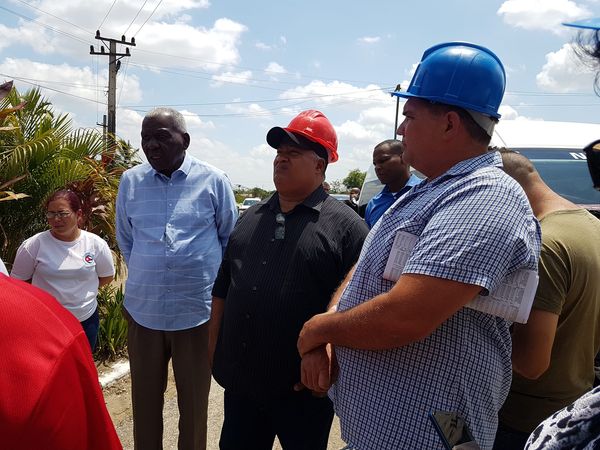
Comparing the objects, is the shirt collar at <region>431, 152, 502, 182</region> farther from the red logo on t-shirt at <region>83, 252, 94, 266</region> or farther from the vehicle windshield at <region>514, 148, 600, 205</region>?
the red logo on t-shirt at <region>83, 252, 94, 266</region>

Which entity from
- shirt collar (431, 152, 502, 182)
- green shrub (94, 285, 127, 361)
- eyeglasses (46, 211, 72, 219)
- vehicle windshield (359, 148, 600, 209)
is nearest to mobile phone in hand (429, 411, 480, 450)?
shirt collar (431, 152, 502, 182)

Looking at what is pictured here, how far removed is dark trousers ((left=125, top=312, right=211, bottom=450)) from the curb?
145cm

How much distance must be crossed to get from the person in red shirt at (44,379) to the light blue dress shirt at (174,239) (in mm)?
1942

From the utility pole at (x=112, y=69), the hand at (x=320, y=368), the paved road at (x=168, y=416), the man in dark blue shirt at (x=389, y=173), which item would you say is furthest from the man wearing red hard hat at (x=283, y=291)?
the utility pole at (x=112, y=69)

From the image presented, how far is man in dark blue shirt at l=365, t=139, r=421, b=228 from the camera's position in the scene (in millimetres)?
4465

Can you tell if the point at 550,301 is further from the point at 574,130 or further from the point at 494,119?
Answer: the point at 574,130

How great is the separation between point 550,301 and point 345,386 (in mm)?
771

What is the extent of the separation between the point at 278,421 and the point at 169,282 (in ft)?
3.67

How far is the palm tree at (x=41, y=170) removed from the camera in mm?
4664

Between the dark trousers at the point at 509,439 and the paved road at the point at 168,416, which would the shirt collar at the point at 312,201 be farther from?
the paved road at the point at 168,416

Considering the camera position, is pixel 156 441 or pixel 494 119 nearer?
pixel 494 119

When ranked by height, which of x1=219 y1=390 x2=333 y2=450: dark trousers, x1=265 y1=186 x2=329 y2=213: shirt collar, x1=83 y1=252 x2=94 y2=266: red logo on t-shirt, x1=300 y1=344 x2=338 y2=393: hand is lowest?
x1=219 y1=390 x2=333 y2=450: dark trousers

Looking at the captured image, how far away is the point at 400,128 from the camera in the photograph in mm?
1688

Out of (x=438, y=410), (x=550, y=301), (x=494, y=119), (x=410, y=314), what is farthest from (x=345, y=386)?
(x=494, y=119)
